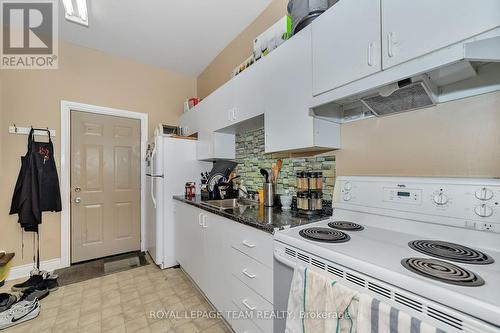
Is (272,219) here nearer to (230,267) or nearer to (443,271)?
(230,267)

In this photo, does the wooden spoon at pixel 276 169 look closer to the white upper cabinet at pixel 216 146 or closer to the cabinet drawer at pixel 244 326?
the white upper cabinet at pixel 216 146

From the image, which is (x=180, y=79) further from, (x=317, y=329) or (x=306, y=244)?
(x=317, y=329)

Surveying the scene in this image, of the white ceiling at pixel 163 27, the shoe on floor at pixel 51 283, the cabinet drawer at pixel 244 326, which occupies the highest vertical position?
the white ceiling at pixel 163 27

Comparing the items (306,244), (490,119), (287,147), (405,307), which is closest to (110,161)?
(287,147)

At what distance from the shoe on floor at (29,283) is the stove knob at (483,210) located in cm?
348

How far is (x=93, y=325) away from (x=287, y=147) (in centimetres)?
199

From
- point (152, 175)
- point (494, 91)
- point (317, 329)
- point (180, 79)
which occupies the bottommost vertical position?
point (317, 329)

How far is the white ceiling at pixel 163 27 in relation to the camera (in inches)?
82.4

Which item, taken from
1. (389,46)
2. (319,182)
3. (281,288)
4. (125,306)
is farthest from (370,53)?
(125,306)

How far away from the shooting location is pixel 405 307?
2.00 feet

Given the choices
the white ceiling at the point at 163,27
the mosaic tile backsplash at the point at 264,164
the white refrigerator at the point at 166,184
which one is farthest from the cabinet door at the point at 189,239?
the white ceiling at the point at 163,27

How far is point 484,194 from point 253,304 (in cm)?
124

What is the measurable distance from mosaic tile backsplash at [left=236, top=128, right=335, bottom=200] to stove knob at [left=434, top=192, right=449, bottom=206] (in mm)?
597

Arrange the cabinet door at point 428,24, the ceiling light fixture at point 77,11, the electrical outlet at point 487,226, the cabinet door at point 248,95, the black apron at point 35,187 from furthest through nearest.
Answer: the black apron at point 35,187 → the ceiling light fixture at point 77,11 → the cabinet door at point 248,95 → the electrical outlet at point 487,226 → the cabinet door at point 428,24
